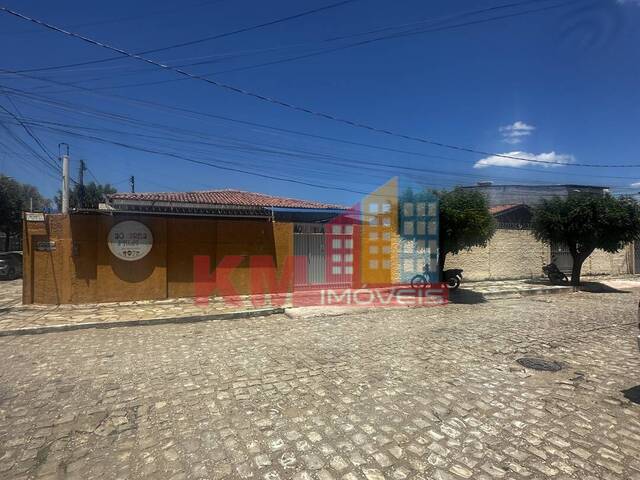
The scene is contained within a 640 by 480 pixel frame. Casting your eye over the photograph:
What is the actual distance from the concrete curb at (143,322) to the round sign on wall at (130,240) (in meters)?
2.69

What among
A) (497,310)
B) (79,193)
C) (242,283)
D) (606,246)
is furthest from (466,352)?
(79,193)

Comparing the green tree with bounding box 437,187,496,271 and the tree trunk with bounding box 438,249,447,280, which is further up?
the green tree with bounding box 437,187,496,271

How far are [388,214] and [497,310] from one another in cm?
477

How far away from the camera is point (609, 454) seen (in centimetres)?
315

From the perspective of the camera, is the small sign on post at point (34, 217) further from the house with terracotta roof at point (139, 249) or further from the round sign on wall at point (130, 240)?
the round sign on wall at point (130, 240)

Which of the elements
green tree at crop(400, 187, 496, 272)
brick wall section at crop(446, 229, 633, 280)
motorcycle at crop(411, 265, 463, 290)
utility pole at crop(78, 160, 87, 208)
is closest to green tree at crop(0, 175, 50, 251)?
utility pole at crop(78, 160, 87, 208)

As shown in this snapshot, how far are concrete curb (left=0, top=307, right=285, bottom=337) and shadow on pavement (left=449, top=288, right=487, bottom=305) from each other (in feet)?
17.9

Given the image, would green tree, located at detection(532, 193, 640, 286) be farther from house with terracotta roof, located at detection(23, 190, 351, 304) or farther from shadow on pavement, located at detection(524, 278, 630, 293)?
house with terracotta roof, located at detection(23, 190, 351, 304)

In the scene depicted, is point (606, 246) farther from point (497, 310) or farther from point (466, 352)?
point (466, 352)

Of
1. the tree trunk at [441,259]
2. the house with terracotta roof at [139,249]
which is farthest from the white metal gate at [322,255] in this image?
the tree trunk at [441,259]

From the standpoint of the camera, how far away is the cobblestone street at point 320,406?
3041 millimetres

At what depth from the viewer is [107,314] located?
349 inches

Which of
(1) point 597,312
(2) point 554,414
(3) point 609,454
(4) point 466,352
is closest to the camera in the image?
(3) point 609,454

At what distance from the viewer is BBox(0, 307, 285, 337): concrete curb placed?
7434 millimetres
